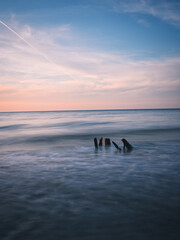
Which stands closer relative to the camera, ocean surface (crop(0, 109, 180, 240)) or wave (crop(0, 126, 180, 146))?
ocean surface (crop(0, 109, 180, 240))

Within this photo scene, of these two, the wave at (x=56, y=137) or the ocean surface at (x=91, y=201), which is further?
the wave at (x=56, y=137)

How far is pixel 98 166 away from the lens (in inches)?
338

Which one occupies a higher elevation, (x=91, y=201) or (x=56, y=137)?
(x=56, y=137)

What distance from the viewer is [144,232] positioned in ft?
12.4

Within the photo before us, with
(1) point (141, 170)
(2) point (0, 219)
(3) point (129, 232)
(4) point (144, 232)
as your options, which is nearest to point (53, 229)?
(2) point (0, 219)

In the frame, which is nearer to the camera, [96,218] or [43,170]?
[96,218]

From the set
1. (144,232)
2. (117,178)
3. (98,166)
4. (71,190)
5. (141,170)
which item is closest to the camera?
(144,232)

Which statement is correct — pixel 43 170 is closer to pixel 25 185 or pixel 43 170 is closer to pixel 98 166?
pixel 25 185

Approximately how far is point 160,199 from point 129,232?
1.79 m

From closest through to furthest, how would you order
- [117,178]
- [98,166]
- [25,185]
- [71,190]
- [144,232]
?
[144,232]
[71,190]
[25,185]
[117,178]
[98,166]

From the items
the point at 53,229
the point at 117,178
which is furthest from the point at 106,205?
the point at 117,178

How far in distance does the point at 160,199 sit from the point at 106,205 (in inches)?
63.2

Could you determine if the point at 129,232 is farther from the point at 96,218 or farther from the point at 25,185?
the point at 25,185

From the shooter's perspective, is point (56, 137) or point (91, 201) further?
point (56, 137)
